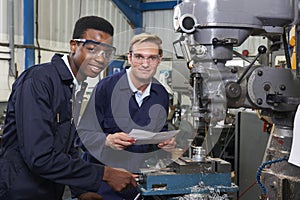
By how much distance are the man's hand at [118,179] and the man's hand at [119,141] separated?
0.16 m

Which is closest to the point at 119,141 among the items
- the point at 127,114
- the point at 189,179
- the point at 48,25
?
the point at 127,114

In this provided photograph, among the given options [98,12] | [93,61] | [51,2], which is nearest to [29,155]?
[93,61]

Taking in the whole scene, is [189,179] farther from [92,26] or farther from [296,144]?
[92,26]

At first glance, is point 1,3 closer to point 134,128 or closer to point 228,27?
point 134,128

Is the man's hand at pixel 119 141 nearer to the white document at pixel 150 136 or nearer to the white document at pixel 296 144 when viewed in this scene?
the white document at pixel 150 136

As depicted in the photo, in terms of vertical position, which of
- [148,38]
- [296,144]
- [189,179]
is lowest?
[189,179]

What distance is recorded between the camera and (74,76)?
47.1 inches

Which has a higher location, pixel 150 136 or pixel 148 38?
pixel 148 38

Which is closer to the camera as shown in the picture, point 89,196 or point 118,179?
point 118,179

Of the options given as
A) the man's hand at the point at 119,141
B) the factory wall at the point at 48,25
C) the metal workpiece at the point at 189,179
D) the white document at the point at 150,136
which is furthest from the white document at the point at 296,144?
the factory wall at the point at 48,25

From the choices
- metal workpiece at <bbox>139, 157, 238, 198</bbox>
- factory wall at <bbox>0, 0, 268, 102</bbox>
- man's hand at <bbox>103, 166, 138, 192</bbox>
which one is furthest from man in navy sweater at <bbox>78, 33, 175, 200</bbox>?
factory wall at <bbox>0, 0, 268, 102</bbox>

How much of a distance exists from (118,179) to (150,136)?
0.19 m

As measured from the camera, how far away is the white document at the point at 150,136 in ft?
4.01

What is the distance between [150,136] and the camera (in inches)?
48.1
